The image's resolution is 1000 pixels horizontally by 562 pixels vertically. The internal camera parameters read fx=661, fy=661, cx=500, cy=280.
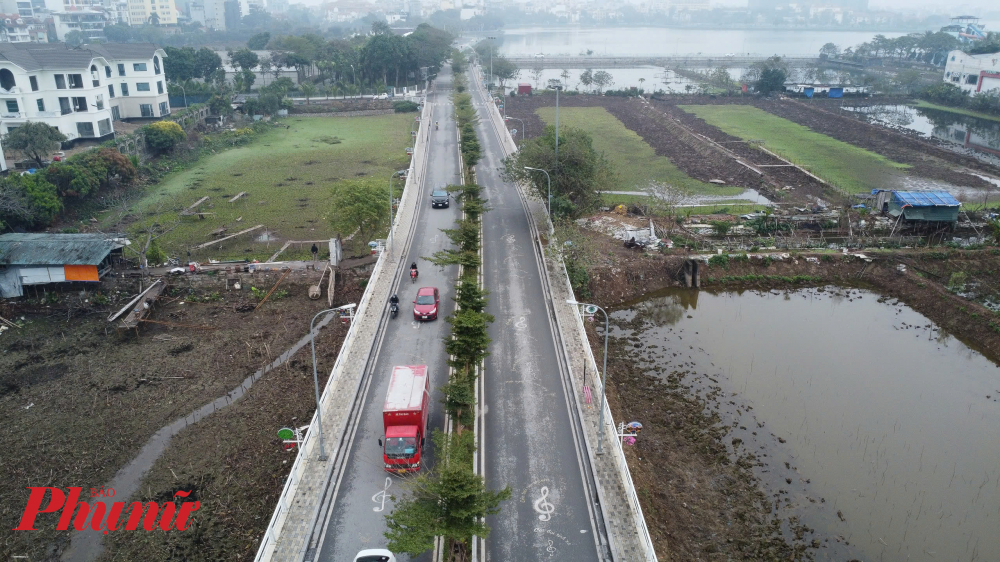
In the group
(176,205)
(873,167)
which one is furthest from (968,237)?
(176,205)

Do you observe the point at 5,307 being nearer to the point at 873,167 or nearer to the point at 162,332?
the point at 162,332

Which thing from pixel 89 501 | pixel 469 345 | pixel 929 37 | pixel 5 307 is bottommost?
pixel 89 501

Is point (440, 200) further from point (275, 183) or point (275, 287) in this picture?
point (275, 183)

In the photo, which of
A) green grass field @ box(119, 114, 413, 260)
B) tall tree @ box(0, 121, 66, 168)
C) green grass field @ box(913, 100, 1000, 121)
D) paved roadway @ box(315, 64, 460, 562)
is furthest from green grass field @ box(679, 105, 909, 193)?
tall tree @ box(0, 121, 66, 168)

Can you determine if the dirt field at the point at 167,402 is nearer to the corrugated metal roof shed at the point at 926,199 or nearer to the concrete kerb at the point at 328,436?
the concrete kerb at the point at 328,436

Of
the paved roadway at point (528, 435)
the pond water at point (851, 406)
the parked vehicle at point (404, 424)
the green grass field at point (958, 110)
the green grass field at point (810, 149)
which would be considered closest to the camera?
the paved roadway at point (528, 435)

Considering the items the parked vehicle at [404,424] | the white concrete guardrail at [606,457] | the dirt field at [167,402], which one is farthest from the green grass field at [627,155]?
the parked vehicle at [404,424]

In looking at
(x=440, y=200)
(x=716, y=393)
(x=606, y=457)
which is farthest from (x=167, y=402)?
(x=440, y=200)
